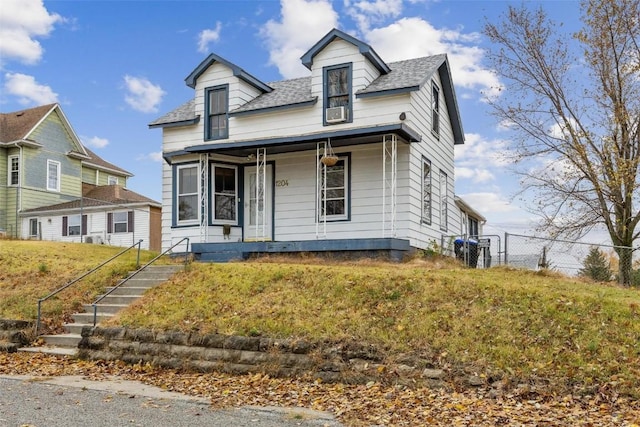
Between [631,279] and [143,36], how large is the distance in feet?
51.7

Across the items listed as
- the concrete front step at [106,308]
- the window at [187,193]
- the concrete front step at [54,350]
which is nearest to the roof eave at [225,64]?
the window at [187,193]

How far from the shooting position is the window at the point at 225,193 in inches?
667

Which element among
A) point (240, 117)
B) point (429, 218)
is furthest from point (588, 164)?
point (240, 117)

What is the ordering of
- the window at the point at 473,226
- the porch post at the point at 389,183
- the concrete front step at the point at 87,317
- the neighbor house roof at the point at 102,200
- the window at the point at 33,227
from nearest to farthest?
1. the concrete front step at the point at 87,317
2. the porch post at the point at 389,183
3. the window at the point at 473,226
4. the neighbor house roof at the point at 102,200
5. the window at the point at 33,227

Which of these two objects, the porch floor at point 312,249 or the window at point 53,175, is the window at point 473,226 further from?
the window at point 53,175

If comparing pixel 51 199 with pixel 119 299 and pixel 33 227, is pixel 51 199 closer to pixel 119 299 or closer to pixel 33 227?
pixel 33 227

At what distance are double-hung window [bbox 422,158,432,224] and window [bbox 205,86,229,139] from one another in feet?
20.6

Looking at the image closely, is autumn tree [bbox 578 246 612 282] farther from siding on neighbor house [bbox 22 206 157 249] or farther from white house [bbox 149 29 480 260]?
siding on neighbor house [bbox 22 206 157 249]

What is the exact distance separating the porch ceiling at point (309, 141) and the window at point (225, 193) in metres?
0.67

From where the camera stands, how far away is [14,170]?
3020 cm

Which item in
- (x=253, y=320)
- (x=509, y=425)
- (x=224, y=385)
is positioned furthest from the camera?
(x=253, y=320)

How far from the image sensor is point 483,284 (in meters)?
10.0

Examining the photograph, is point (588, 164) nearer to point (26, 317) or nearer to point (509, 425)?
point (509, 425)

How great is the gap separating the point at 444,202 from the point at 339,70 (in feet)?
19.6
